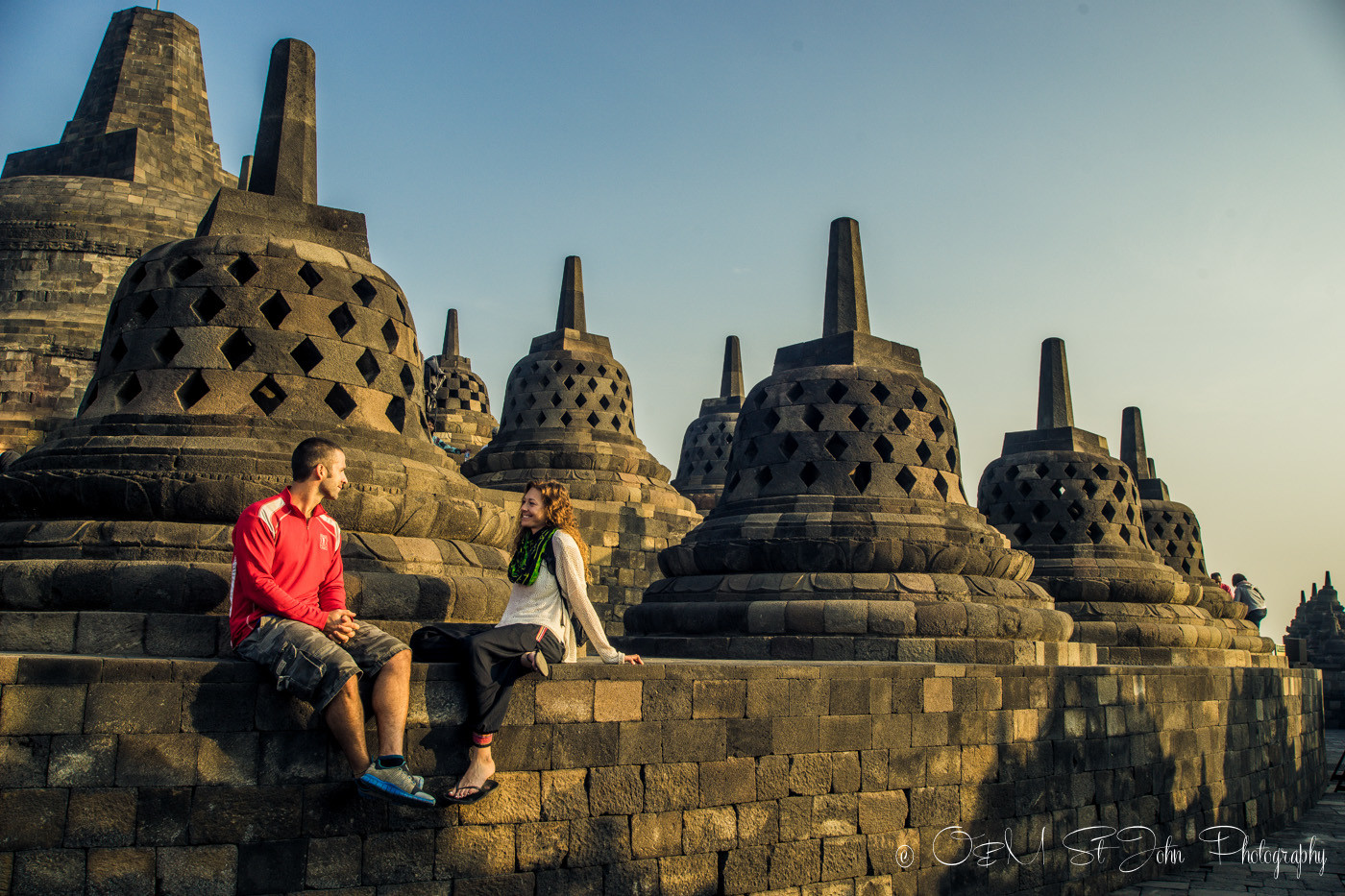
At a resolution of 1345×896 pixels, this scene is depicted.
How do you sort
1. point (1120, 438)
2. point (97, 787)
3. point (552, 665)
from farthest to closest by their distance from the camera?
point (1120, 438), point (552, 665), point (97, 787)

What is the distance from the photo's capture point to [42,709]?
12.8ft

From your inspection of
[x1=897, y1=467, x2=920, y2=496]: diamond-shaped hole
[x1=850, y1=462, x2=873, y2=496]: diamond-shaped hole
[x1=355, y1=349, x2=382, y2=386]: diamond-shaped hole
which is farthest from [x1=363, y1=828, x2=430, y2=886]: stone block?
[x1=897, y1=467, x2=920, y2=496]: diamond-shaped hole

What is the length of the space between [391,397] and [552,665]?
8.17ft

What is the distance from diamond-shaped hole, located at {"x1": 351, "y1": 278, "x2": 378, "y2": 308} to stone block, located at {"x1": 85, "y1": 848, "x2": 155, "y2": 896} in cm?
357

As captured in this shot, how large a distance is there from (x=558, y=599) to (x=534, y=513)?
1.43 feet

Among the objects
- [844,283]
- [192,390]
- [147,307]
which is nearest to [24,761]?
[192,390]

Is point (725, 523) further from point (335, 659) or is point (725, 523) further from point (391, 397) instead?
point (335, 659)

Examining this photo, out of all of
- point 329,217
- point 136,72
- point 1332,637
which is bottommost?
point 1332,637

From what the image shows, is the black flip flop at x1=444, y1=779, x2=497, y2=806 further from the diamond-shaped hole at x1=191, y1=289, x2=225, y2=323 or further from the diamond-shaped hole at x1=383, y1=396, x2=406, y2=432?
the diamond-shaped hole at x1=191, y1=289, x2=225, y2=323

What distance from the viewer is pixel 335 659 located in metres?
4.14

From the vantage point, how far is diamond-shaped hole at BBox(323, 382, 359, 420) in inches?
246

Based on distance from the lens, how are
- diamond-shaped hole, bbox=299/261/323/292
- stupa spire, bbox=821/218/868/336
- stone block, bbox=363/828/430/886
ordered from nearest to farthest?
stone block, bbox=363/828/430/886 < diamond-shaped hole, bbox=299/261/323/292 < stupa spire, bbox=821/218/868/336

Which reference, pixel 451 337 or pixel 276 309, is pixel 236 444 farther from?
pixel 451 337

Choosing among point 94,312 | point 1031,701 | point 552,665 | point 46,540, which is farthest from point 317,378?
point 94,312
